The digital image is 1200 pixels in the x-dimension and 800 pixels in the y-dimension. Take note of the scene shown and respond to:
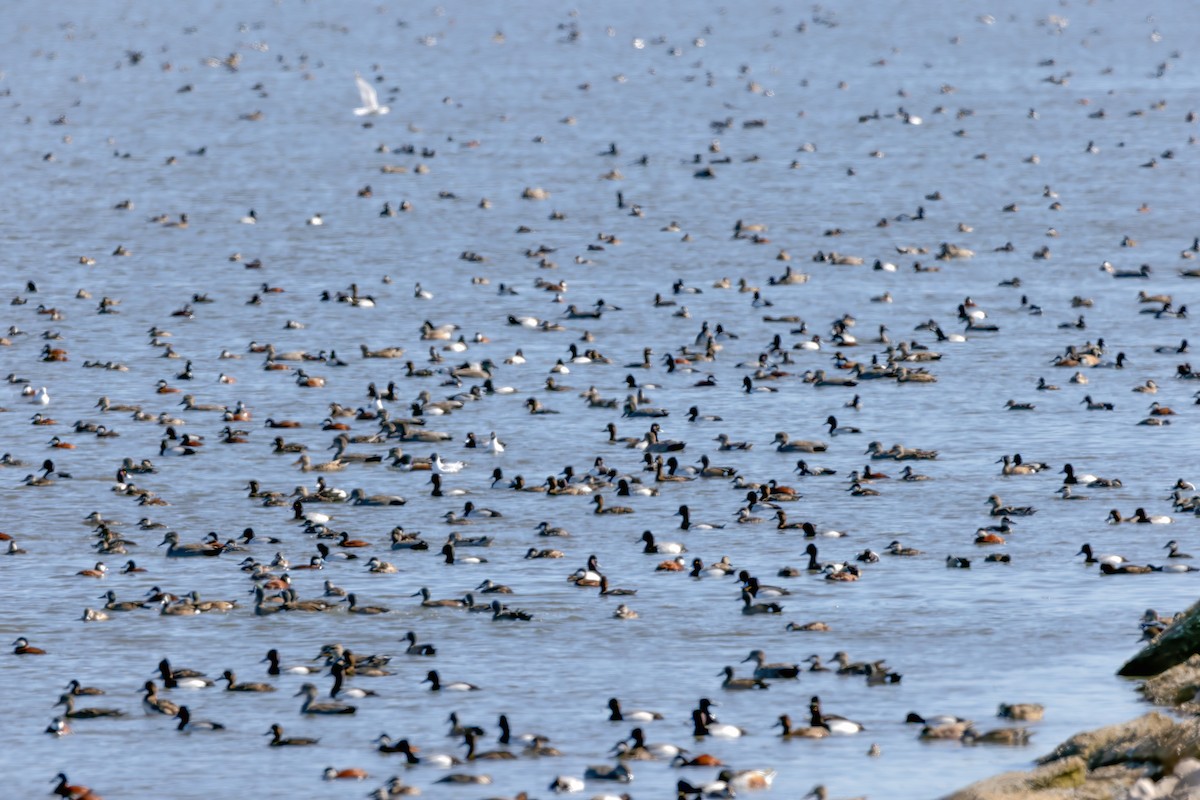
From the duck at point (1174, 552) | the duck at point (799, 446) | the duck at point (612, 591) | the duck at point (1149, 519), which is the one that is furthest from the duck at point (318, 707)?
the duck at point (799, 446)

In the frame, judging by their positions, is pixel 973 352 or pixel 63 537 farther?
pixel 973 352

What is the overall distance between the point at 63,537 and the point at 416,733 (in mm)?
20408

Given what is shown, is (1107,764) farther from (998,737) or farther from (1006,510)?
(1006,510)

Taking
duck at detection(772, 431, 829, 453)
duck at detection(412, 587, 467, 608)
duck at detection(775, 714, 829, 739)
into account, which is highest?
duck at detection(772, 431, 829, 453)

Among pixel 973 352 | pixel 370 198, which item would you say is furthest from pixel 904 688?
pixel 370 198

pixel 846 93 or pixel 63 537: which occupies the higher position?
pixel 846 93

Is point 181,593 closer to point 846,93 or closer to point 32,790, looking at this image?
point 32,790

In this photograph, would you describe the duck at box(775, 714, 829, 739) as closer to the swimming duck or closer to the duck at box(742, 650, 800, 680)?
the swimming duck

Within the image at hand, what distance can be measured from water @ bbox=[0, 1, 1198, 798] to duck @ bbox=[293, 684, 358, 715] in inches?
16.1

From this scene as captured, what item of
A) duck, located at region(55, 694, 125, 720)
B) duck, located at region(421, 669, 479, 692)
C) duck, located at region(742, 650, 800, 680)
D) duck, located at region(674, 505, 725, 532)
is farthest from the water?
duck, located at region(742, 650, 800, 680)

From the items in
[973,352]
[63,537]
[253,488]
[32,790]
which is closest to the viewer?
[32,790]

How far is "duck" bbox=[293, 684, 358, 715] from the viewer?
44.1 m

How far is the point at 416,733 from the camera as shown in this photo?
42531 mm

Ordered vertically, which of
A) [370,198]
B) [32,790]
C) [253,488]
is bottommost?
[32,790]
